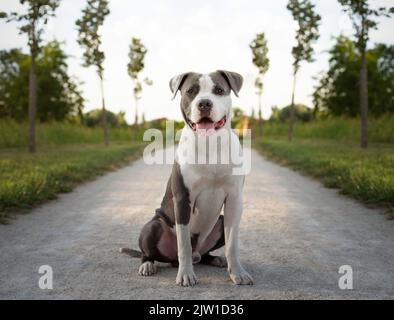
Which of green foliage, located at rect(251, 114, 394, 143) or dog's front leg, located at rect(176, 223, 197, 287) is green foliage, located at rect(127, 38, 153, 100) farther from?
dog's front leg, located at rect(176, 223, 197, 287)

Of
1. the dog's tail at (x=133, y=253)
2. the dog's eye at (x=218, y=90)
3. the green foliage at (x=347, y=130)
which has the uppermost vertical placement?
→ the dog's eye at (x=218, y=90)

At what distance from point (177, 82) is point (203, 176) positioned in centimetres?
81

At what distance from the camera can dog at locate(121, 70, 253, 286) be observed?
408cm

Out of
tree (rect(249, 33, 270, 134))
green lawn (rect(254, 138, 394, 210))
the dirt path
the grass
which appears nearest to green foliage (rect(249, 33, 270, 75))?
tree (rect(249, 33, 270, 134))

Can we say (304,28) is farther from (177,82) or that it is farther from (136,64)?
(177,82)

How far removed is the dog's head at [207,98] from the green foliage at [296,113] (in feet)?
178

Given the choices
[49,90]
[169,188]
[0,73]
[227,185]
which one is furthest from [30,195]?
[0,73]

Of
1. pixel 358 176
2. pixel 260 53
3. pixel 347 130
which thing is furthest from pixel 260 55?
pixel 358 176

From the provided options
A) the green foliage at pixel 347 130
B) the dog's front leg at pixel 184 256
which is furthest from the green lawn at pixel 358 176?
the green foliage at pixel 347 130

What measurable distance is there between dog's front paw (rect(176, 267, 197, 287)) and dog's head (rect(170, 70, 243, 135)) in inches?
44.8

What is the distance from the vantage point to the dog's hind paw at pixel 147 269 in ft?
14.7

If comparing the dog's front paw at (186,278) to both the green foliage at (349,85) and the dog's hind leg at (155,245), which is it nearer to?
the dog's hind leg at (155,245)

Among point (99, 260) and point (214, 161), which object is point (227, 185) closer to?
point (214, 161)

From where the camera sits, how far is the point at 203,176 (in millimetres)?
4141
